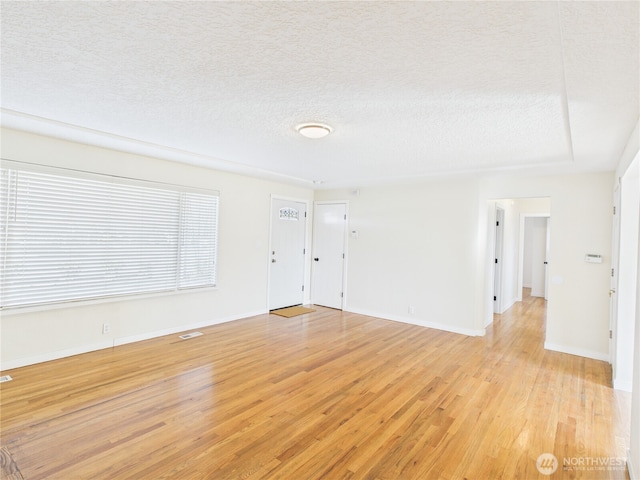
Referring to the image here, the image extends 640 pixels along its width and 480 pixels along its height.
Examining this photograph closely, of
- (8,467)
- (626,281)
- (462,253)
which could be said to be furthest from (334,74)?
(462,253)

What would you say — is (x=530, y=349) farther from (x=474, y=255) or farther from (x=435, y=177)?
(x=435, y=177)

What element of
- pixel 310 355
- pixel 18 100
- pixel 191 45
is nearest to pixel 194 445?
pixel 310 355

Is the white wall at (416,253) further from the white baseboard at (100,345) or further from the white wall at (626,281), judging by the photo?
the white baseboard at (100,345)

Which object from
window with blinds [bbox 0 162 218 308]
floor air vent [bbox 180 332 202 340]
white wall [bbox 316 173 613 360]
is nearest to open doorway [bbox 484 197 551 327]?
white wall [bbox 316 173 613 360]

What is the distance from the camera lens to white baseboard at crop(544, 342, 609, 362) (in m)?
4.05

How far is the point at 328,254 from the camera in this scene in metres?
6.65

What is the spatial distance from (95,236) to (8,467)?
242 cm

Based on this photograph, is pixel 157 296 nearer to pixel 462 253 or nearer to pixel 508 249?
pixel 462 253

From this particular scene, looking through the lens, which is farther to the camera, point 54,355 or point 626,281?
point 54,355

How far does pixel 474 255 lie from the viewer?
4.96 metres

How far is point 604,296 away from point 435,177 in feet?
8.44

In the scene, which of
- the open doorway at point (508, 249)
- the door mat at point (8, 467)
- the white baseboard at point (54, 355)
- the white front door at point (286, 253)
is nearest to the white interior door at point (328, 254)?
the white front door at point (286, 253)

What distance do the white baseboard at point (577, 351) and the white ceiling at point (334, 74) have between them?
7.82 feet
